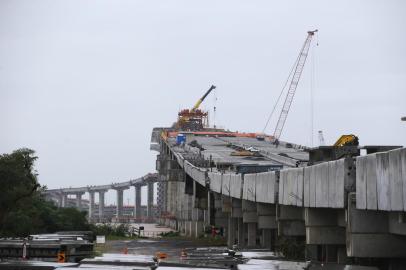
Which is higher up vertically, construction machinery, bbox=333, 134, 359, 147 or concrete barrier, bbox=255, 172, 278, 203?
construction machinery, bbox=333, 134, 359, 147

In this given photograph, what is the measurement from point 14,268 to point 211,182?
152 ft

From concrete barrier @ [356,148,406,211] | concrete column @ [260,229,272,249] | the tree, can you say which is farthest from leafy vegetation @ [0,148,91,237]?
concrete barrier @ [356,148,406,211]

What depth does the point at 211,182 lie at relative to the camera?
7000 centimetres

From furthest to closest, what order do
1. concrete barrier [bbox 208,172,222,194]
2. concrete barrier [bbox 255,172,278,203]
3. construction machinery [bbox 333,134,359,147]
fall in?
concrete barrier [bbox 208,172,222,194] < construction machinery [bbox 333,134,359,147] < concrete barrier [bbox 255,172,278,203]

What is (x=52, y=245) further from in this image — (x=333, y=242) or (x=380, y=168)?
(x=380, y=168)

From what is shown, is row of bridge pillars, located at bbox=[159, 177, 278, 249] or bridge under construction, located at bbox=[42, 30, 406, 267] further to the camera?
row of bridge pillars, located at bbox=[159, 177, 278, 249]

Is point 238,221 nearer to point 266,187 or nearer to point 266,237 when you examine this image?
point 266,237

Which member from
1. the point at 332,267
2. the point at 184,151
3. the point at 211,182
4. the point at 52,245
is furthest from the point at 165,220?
the point at 332,267

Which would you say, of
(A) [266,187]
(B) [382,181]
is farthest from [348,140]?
(B) [382,181]

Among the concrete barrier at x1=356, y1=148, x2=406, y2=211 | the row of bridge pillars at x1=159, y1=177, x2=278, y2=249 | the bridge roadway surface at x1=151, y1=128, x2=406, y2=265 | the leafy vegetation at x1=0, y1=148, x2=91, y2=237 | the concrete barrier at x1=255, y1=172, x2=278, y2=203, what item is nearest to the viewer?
the concrete barrier at x1=356, y1=148, x2=406, y2=211

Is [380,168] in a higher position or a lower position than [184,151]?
lower

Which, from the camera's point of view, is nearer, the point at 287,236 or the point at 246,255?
the point at 246,255

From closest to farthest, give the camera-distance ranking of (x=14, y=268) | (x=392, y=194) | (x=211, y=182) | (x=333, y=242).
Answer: (x=392, y=194) < (x=14, y=268) < (x=333, y=242) < (x=211, y=182)

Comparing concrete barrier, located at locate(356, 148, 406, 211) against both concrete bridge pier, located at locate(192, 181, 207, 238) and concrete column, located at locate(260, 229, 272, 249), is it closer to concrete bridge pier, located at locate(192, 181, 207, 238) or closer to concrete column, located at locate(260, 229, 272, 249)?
concrete column, located at locate(260, 229, 272, 249)
